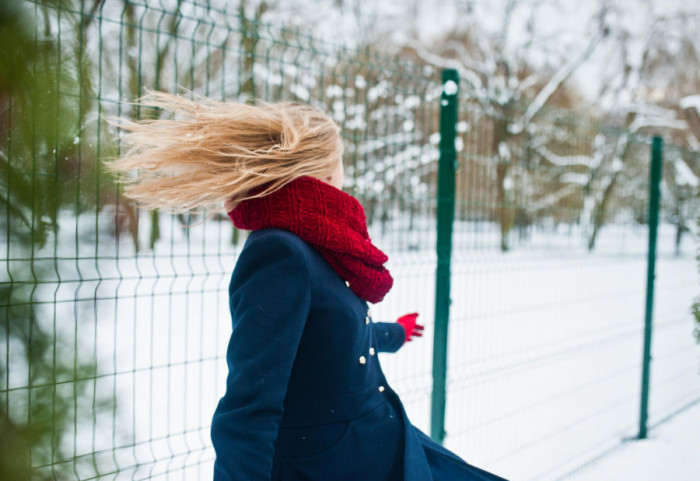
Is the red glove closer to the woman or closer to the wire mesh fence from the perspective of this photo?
the woman

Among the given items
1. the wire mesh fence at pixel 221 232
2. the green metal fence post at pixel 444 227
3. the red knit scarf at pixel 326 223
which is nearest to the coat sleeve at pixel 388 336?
the red knit scarf at pixel 326 223

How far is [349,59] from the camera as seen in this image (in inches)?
103

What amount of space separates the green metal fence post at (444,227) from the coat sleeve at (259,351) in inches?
65.6

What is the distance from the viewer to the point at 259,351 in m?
1.22

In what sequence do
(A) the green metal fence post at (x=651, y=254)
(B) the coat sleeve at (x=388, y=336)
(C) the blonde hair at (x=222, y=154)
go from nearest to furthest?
(C) the blonde hair at (x=222, y=154), (B) the coat sleeve at (x=388, y=336), (A) the green metal fence post at (x=651, y=254)

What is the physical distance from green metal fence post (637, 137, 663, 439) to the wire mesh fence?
0.49 feet

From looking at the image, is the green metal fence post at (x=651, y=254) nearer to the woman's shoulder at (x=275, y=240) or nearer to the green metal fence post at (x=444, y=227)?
the green metal fence post at (x=444, y=227)

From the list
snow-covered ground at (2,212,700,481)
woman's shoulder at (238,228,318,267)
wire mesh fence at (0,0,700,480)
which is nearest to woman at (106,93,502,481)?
woman's shoulder at (238,228,318,267)

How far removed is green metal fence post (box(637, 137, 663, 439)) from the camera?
446cm

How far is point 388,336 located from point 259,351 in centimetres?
79

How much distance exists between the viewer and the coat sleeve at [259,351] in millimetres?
1175

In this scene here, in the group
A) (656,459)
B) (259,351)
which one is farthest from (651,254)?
(259,351)

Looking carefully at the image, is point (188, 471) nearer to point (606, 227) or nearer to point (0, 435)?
point (0, 435)

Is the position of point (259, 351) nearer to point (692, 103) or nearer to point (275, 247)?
point (275, 247)
